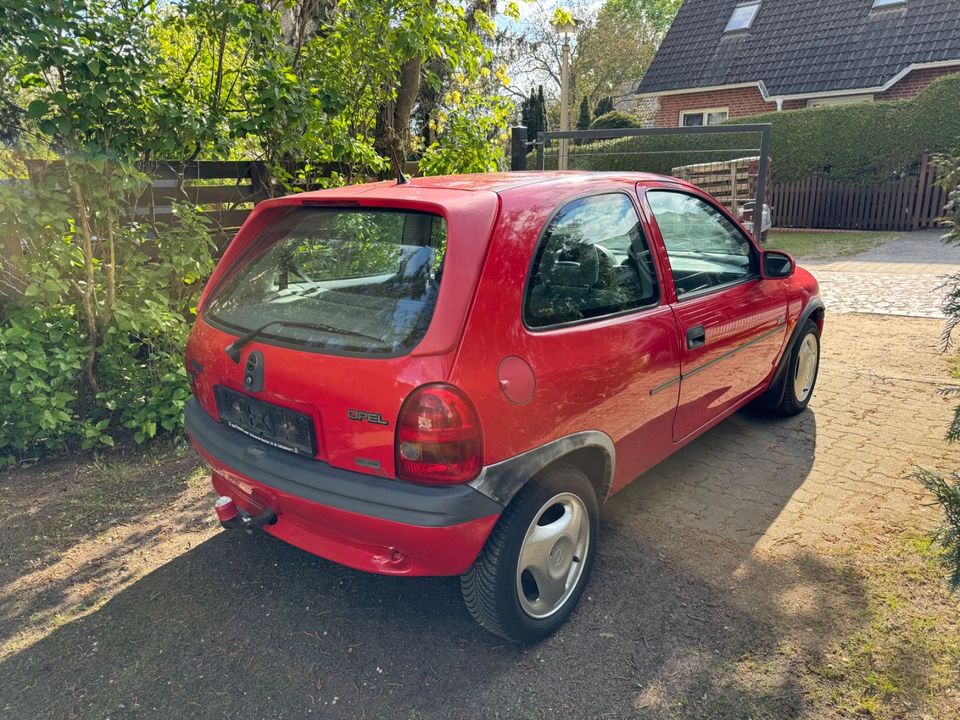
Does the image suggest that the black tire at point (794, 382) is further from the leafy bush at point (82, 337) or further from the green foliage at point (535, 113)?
the green foliage at point (535, 113)

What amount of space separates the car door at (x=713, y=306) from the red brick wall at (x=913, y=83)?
657 inches

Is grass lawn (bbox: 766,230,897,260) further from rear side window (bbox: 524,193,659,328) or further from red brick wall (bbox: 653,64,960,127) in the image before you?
rear side window (bbox: 524,193,659,328)

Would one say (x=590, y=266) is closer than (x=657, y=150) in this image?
Yes

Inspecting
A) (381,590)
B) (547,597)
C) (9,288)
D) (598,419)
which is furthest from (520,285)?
(9,288)

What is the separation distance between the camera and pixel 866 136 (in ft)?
51.9

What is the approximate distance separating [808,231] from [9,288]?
16765 mm

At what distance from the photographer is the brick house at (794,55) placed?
17297mm

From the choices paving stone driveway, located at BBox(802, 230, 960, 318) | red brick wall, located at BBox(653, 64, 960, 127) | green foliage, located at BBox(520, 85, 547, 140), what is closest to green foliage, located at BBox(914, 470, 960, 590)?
paving stone driveway, located at BBox(802, 230, 960, 318)

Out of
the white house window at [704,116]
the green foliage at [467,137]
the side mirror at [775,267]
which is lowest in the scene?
the side mirror at [775,267]

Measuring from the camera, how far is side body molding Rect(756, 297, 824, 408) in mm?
4566

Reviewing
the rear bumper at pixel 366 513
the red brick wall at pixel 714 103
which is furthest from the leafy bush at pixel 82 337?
the red brick wall at pixel 714 103

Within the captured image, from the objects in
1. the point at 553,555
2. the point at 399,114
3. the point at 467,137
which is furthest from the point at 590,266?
the point at 399,114

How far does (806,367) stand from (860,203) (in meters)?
13.6

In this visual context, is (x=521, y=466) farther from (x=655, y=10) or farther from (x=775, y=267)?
(x=655, y=10)
